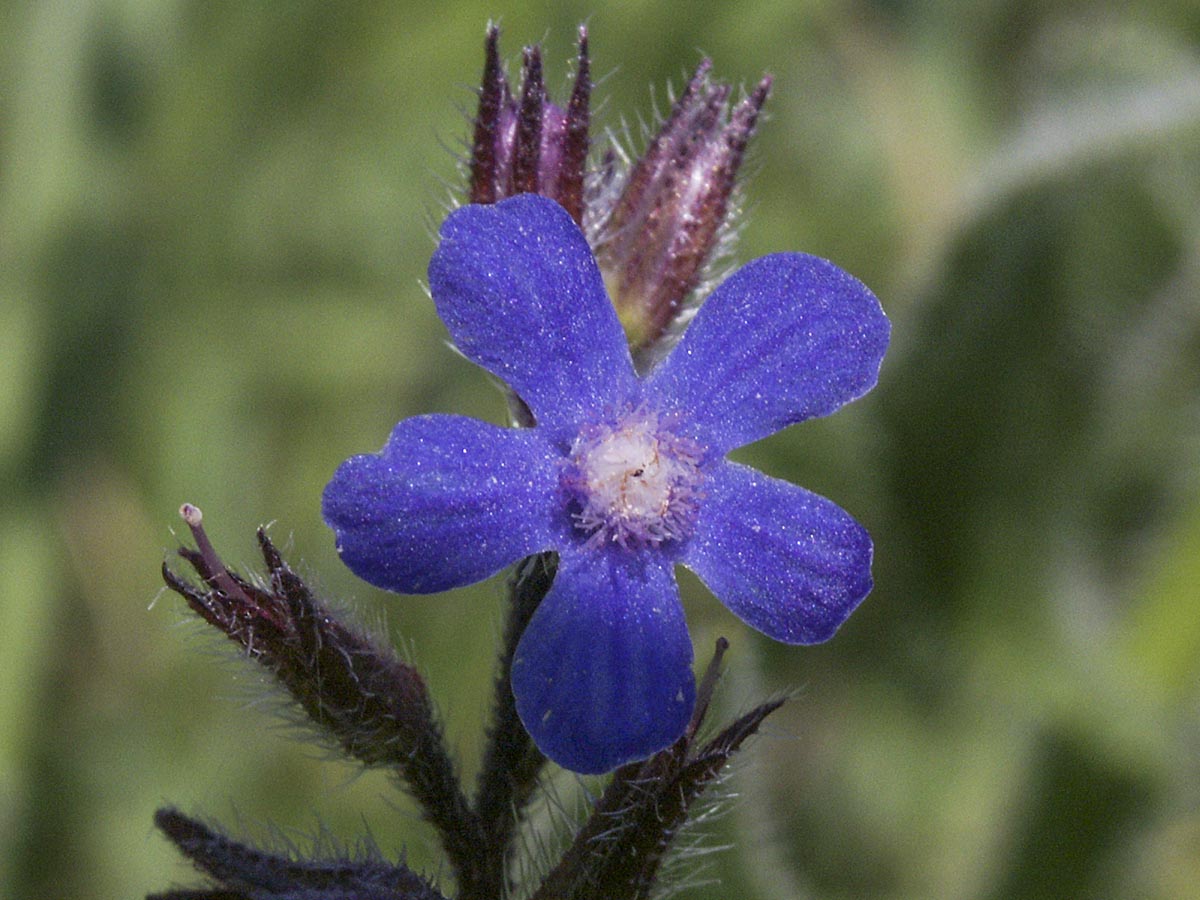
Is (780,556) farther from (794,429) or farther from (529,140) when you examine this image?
(794,429)

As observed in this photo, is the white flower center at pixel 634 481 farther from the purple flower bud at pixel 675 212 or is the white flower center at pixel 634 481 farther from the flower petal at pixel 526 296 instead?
the purple flower bud at pixel 675 212

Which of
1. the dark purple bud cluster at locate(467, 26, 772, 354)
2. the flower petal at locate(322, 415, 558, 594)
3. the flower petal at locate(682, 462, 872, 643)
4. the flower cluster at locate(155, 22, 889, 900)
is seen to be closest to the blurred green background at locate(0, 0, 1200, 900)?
the dark purple bud cluster at locate(467, 26, 772, 354)

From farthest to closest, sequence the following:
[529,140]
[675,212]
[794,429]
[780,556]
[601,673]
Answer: [794,429], [675,212], [529,140], [780,556], [601,673]

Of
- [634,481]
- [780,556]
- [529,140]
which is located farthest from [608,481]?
[529,140]

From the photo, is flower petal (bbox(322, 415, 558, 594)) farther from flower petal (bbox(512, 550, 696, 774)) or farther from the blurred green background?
the blurred green background

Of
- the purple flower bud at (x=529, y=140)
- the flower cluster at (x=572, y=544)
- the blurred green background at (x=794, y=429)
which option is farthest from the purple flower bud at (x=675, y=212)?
the blurred green background at (x=794, y=429)

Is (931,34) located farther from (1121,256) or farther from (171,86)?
Result: (171,86)
